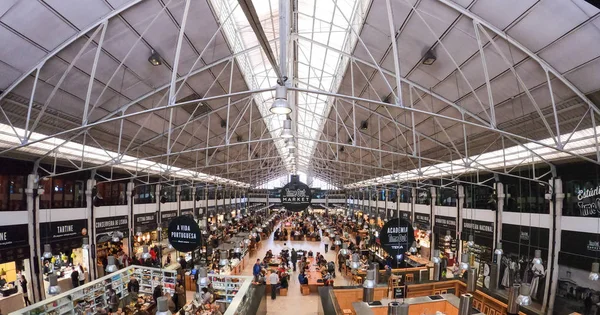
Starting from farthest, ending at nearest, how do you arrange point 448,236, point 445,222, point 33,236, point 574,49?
point 445,222 → point 448,236 → point 33,236 → point 574,49

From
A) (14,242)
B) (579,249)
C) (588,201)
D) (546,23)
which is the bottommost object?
(579,249)

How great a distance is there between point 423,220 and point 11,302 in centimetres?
1999

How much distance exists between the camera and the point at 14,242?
11758 mm

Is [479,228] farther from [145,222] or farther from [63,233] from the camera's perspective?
[63,233]

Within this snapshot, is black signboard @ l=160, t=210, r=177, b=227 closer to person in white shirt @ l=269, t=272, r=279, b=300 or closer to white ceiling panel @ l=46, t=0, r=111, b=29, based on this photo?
person in white shirt @ l=269, t=272, r=279, b=300

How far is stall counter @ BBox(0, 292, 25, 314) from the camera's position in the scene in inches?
460

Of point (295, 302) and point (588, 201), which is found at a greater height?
point (588, 201)

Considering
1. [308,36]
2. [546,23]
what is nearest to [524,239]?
[546,23]

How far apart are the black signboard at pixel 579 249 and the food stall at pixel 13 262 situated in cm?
1765

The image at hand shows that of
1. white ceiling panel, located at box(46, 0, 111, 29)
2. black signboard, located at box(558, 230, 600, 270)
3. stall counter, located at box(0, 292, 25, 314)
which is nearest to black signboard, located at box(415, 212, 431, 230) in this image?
black signboard, located at box(558, 230, 600, 270)

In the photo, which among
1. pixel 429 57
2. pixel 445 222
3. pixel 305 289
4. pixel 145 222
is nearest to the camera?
pixel 429 57

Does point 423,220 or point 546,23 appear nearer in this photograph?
point 546,23

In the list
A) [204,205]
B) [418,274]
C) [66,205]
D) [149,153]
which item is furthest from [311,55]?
[204,205]

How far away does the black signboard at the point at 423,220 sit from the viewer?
2166 cm
